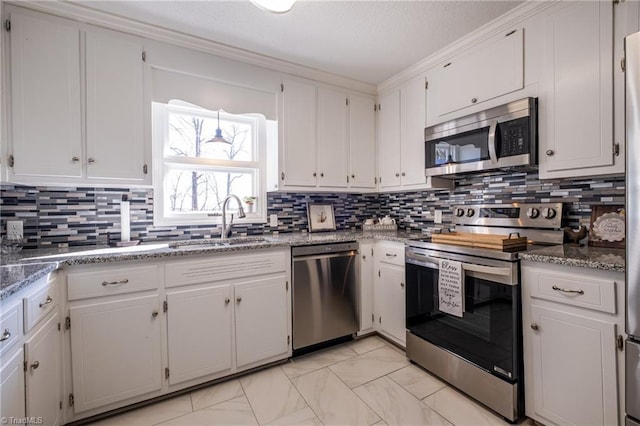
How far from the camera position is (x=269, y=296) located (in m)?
2.20

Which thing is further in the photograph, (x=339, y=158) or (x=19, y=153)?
(x=339, y=158)

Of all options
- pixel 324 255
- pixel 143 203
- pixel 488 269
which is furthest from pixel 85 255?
pixel 488 269

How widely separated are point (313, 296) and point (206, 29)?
2.14 m

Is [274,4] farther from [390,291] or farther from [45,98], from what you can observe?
[390,291]

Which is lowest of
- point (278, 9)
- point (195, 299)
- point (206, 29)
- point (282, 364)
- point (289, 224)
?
point (282, 364)

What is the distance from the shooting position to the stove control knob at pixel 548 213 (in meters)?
1.94

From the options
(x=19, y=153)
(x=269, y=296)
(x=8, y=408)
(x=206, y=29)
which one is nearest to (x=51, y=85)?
(x=19, y=153)

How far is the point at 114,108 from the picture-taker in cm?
198

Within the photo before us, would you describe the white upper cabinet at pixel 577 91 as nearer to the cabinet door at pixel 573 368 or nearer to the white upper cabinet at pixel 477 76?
the white upper cabinet at pixel 477 76

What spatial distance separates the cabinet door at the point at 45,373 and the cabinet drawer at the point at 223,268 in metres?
0.58

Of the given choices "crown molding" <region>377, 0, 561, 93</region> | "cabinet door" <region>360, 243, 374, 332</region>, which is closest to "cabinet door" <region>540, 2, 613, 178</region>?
"crown molding" <region>377, 0, 561, 93</region>

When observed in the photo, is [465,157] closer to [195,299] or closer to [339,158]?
[339,158]

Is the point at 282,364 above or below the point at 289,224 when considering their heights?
below

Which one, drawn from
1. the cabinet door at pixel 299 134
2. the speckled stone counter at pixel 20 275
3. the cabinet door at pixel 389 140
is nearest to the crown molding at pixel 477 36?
the cabinet door at pixel 389 140
